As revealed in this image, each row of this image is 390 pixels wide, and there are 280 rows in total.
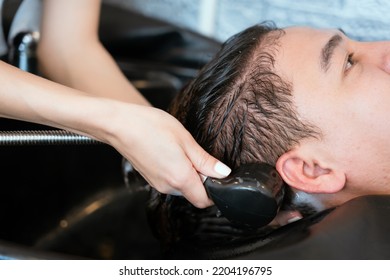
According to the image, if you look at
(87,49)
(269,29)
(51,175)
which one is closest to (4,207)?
(51,175)

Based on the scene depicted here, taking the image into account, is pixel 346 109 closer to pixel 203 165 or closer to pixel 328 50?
pixel 328 50

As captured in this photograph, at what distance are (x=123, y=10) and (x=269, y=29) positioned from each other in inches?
23.1

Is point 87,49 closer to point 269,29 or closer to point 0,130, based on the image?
point 0,130

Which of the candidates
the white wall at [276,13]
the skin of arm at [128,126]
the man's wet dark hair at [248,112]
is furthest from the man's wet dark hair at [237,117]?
the white wall at [276,13]

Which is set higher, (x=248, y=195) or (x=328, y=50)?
(x=328, y=50)

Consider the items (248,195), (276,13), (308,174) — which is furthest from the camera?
(276,13)

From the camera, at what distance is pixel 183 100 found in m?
0.99

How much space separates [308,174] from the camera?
87cm

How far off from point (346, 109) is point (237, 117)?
0.17 meters

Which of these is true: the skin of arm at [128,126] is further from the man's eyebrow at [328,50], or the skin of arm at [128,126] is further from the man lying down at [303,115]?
the man's eyebrow at [328,50]

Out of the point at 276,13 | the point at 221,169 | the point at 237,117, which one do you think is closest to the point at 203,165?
the point at 221,169

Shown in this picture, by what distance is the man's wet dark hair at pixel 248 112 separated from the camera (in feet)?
2.84

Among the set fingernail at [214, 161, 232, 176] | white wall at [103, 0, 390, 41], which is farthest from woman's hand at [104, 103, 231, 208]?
white wall at [103, 0, 390, 41]

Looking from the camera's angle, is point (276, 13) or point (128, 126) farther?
point (276, 13)
